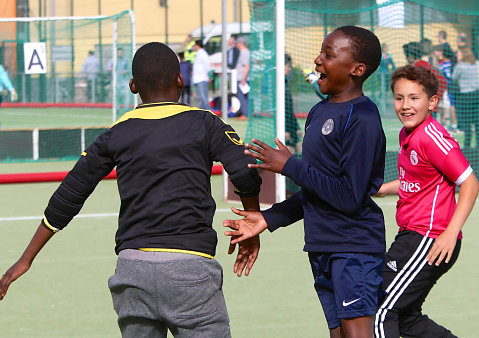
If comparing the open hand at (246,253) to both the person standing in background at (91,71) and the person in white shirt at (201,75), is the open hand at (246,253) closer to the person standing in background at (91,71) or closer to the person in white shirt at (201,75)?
the person standing in background at (91,71)

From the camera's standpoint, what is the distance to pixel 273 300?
19.7 feet

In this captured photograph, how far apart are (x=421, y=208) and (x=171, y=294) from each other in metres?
1.44

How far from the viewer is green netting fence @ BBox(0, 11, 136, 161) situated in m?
15.4

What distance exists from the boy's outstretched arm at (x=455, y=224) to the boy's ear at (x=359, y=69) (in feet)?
2.54

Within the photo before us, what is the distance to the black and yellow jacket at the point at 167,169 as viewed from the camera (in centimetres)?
334

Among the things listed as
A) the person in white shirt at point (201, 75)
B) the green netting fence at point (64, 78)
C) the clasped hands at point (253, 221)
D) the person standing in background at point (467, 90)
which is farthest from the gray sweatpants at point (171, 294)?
the person in white shirt at point (201, 75)

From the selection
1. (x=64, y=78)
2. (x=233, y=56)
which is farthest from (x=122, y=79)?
(x=233, y=56)

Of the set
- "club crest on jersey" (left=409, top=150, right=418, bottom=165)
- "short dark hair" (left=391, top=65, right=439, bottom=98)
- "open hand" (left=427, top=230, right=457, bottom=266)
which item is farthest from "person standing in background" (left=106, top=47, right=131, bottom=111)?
"open hand" (left=427, top=230, right=457, bottom=266)

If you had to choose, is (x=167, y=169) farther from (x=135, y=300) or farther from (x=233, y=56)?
(x=233, y=56)

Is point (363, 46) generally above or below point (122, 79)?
above

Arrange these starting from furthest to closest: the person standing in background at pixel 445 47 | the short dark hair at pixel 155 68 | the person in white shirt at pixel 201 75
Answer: the person in white shirt at pixel 201 75 → the person standing in background at pixel 445 47 → the short dark hair at pixel 155 68

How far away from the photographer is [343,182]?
3.51 meters

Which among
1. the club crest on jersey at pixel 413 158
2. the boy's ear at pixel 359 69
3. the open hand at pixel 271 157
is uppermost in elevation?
the boy's ear at pixel 359 69

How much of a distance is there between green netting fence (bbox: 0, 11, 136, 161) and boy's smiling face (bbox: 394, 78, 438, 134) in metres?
11.4
